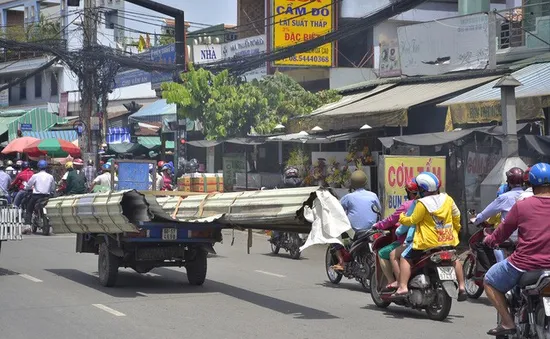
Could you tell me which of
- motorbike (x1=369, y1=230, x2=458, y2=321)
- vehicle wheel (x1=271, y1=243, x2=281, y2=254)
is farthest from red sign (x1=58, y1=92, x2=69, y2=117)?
motorbike (x1=369, y1=230, x2=458, y2=321)

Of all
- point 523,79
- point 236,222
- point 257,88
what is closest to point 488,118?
point 523,79

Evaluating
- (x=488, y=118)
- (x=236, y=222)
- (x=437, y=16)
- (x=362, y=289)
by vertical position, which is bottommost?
(x=362, y=289)

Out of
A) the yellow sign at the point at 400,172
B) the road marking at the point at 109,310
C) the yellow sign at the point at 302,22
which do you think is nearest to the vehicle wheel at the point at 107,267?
the road marking at the point at 109,310

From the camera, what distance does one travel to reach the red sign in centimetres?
5066

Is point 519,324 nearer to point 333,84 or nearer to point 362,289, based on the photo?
point 362,289

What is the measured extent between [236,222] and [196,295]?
139 cm

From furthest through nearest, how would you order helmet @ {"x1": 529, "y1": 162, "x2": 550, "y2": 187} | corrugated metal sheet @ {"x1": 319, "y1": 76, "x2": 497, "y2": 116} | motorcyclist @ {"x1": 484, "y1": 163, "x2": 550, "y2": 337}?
corrugated metal sheet @ {"x1": 319, "y1": 76, "x2": 497, "y2": 116} < helmet @ {"x1": 529, "y1": 162, "x2": 550, "y2": 187} < motorcyclist @ {"x1": 484, "y1": 163, "x2": 550, "y2": 337}

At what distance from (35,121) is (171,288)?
34.8 m

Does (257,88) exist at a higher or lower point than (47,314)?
higher

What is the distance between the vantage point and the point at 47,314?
33.6ft

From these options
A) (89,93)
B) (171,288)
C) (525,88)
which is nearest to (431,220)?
(171,288)

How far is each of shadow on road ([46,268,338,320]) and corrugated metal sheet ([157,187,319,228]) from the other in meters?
1.10

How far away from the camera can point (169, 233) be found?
12.1 metres

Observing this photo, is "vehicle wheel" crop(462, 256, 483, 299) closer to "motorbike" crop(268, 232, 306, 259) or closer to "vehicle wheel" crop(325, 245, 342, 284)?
"vehicle wheel" crop(325, 245, 342, 284)
